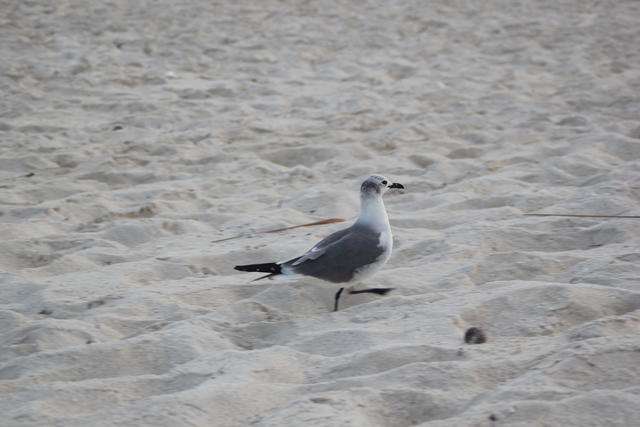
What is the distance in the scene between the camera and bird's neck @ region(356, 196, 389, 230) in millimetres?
2855

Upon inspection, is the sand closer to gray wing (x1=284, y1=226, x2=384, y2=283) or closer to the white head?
gray wing (x1=284, y1=226, x2=384, y2=283)

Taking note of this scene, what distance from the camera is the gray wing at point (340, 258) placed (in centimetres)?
268

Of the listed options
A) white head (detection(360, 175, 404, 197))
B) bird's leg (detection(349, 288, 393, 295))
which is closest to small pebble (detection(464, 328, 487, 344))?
bird's leg (detection(349, 288, 393, 295))

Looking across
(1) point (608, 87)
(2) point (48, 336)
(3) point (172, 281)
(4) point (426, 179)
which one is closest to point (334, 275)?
(3) point (172, 281)

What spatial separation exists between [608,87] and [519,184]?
91.2 inches

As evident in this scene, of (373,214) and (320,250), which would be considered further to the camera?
(373,214)

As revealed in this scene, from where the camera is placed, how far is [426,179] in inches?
165

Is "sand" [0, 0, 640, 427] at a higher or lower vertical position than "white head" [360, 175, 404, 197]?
lower

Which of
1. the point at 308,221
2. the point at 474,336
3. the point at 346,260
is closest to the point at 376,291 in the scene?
the point at 346,260

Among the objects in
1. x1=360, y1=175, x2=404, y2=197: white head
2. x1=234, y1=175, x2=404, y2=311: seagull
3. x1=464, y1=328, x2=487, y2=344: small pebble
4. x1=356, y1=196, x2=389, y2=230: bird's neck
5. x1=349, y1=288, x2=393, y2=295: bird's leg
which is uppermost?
x1=360, y1=175, x2=404, y2=197: white head

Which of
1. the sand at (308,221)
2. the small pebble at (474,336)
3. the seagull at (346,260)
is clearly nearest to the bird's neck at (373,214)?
the seagull at (346,260)

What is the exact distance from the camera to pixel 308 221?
11.9 ft

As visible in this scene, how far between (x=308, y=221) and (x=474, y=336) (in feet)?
4.77

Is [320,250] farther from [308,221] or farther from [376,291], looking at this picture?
[308,221]
